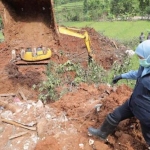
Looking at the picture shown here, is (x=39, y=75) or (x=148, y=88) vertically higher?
(x=148, y=88)

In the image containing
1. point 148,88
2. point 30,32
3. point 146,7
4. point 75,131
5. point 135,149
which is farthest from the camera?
point 146,7

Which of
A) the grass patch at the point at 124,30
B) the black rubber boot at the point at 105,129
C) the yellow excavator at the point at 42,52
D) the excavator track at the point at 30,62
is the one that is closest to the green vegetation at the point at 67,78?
the excavator track at the point at 30,62

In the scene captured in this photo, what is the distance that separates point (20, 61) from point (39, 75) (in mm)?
1082

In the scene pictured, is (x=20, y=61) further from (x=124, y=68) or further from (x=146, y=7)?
(x=146, y=7)

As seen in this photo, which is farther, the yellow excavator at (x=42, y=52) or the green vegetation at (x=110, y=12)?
the green vegetation at (x=110, y=12)

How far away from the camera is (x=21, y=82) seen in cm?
753

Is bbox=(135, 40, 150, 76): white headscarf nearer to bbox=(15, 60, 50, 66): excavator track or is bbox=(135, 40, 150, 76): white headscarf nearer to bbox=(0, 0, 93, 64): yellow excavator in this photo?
bbox=(0, 0, 93, 64): yellow excavator

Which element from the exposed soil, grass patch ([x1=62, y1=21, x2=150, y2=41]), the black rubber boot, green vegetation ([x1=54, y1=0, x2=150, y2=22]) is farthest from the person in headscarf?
green vegetation ([x1=54, y1=0, x2=150, y2=22])

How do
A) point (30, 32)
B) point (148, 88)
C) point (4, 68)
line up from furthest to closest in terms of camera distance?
1. point (30, 32)
2. point (4, 68)
3. point (148, 88)

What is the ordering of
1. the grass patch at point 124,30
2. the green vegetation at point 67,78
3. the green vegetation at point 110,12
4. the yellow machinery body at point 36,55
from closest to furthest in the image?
the green vegetation at point 67,78, the yellow machinery body at point 36,55, the grass patch at point 124,30, the green vegetation at point 110,12

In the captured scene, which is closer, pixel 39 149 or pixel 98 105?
pixel 39 149

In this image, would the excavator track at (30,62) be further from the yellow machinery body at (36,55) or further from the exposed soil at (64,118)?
the exposed soil at (64,118)

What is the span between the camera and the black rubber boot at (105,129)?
3.78 metres

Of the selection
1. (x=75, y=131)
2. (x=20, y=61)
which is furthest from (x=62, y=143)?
(x=20, y=61)
